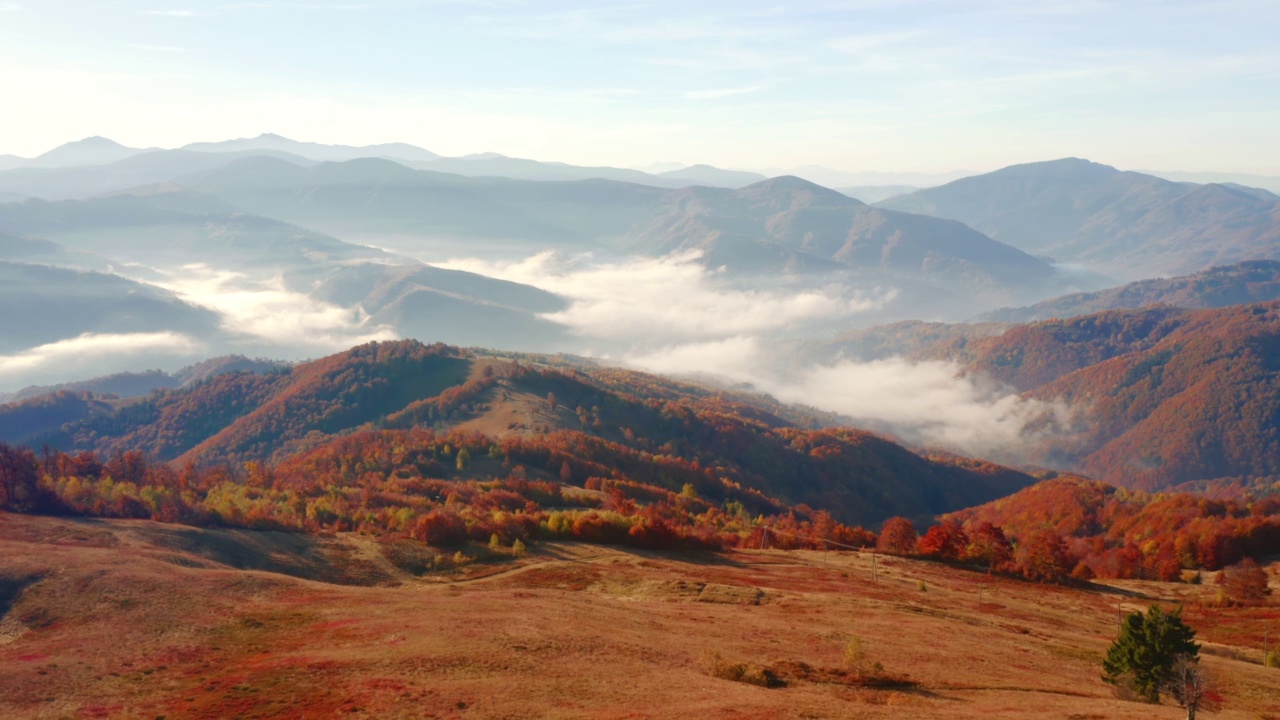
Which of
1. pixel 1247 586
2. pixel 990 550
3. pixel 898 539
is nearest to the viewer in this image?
pixel 1247 586

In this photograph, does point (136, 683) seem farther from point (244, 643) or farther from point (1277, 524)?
point (1277, 524)

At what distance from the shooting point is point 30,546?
73.9 m

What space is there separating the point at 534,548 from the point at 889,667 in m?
56.6

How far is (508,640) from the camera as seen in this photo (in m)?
57.2

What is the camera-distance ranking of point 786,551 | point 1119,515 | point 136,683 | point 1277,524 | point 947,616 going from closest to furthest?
point 136,683 < point 947,616 < point 786,551 < point 1277,524 < point 1119,515

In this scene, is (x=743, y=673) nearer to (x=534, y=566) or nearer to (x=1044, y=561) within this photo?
(x=534, y=566)

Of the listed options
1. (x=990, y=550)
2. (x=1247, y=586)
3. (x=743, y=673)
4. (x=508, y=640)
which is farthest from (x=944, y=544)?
(x=508, y=640)

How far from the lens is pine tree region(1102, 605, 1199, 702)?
5338 cm

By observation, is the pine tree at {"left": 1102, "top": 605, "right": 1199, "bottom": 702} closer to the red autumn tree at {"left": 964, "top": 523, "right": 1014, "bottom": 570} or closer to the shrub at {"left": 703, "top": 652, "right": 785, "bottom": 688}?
the shrub at {"left": 703, "top": 652, "right": 785, "bottom": 688}

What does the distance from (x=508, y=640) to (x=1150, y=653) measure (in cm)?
3998

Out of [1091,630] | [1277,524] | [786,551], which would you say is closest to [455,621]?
[1091,630]

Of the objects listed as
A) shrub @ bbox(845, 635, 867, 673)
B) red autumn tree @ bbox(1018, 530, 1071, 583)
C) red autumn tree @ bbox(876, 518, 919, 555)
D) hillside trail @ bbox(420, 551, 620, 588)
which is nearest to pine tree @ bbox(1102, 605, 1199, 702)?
shrub @ bbox(845, 635, 867, 673)

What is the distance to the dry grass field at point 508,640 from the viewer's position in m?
47.1

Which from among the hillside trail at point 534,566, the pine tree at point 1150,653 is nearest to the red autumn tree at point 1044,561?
the hillside trail at point 534,566
